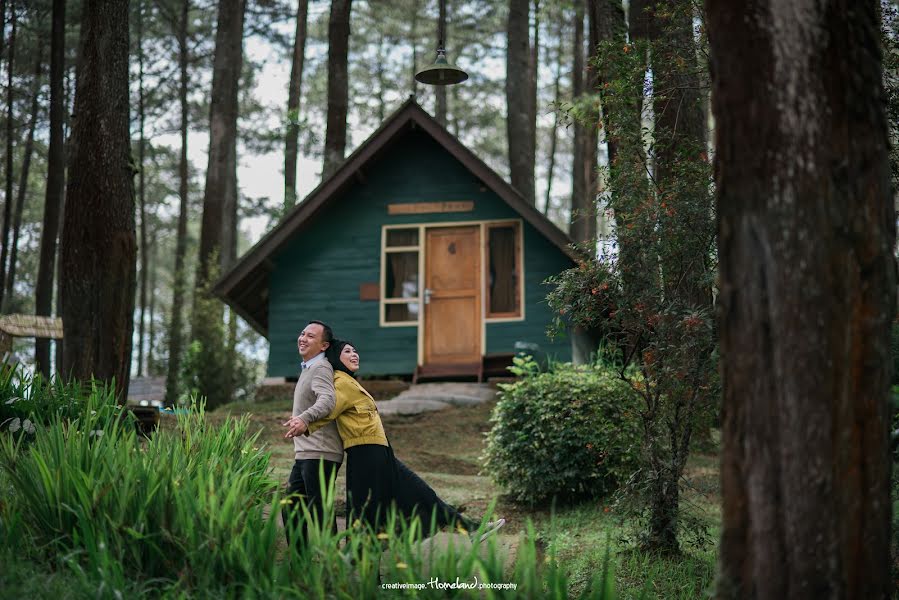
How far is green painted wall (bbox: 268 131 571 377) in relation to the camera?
1678 centimetres

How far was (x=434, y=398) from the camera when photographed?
48.6ft

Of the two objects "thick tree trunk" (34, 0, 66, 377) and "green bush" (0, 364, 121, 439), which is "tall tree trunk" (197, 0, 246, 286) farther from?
"green bush" (0, 364, 121, 439)

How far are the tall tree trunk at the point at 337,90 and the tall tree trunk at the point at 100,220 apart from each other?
8489 mm

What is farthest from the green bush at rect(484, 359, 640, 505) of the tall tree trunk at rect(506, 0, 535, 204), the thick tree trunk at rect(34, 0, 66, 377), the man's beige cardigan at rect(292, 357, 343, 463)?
the tall tree trunk at rect(506, 0, 535, 204)

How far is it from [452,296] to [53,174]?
26.0 ft

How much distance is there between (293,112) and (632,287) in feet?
48.8

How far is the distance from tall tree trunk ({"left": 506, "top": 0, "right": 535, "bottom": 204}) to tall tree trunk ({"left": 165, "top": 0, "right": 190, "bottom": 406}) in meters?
8.50

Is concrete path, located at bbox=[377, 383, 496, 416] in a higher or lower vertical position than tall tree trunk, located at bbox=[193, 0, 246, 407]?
lower

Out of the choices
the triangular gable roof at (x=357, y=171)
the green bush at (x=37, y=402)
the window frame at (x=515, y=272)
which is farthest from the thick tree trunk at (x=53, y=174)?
the green bush at (x=37, y=402)

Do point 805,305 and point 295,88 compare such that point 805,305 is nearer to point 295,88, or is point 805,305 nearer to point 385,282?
point 385,282

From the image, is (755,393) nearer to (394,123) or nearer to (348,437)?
(348,437)

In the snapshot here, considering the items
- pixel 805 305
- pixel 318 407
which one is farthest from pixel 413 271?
pixel 805 305

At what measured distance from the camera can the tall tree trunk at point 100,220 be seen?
9.46 metres

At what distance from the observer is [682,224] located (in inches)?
269
